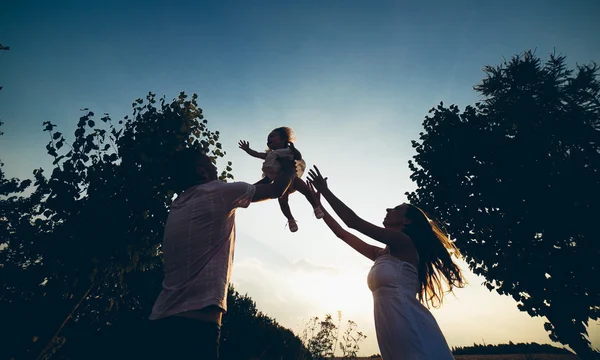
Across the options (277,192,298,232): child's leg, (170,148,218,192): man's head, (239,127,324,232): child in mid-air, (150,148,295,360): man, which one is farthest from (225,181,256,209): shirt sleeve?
(277,192,298,232): child's leg

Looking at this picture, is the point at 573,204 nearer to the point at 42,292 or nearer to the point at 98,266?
the point at 98,266

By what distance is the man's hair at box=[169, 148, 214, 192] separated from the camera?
2705 millimetres

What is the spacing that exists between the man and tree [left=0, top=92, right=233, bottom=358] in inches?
130

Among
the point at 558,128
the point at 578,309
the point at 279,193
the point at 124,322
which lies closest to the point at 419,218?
the point at 279,193

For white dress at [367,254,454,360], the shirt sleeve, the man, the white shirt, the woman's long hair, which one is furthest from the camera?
the woman's long hair

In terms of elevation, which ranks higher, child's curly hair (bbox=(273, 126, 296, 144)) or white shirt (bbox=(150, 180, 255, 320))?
child's curly hair (bbox=(273, 126, 296, 144))

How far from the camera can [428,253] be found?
14.0ft

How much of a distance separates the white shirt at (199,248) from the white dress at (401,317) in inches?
85.1

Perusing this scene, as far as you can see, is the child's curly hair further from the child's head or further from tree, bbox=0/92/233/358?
tree, bbox=0/92/233/358

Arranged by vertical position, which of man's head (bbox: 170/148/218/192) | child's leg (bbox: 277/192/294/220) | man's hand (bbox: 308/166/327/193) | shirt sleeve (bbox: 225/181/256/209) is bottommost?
shirt sleeve (bbox: 225/181/256/209)

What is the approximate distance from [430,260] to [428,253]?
12 cm

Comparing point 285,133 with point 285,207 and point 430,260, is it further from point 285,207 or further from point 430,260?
point 430,260

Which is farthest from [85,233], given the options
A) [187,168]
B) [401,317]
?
[401,317]

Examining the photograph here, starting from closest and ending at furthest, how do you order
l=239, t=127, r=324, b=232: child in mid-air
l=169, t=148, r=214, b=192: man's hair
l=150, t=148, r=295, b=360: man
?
Answer: l=150, t=148, r=295, b=360: man, l=169, t=148, r=214, b=192: man's hair, l=239, t=127, r=324, b=232: child in mid-air
